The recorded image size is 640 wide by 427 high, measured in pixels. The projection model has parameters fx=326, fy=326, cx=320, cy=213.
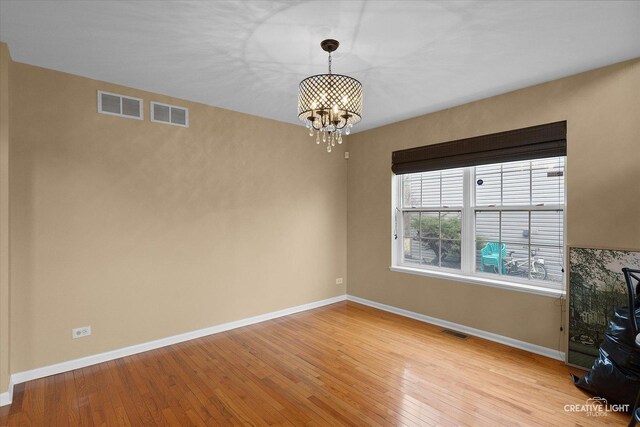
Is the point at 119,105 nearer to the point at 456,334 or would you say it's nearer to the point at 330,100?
the point at 330,100

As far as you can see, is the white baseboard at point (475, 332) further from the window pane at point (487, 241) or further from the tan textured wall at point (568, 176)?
the window pane at point (487, 241)

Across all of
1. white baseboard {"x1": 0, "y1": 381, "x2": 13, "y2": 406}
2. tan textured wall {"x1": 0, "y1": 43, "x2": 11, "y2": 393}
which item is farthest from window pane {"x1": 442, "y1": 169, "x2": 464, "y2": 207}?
white baseboard {"x1": 0, "y1": 381, "x2": 13, "y2": 406}

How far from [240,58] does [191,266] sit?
7.61 ft

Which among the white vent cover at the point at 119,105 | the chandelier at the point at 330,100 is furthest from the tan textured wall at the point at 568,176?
the white vent cover at the point at 119,105

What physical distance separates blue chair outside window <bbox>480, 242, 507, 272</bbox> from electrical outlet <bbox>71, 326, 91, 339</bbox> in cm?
425

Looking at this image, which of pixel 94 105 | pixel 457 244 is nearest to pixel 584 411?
pixel 457 244

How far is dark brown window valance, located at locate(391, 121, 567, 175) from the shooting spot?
128 inches

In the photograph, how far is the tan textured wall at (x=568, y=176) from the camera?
9.30ft

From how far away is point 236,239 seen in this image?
4.15m

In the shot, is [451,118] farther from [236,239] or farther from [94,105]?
[94,105]

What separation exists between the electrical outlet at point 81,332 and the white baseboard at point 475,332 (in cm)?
354

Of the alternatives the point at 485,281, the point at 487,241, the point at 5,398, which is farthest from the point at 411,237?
Answer: the point at 5,398

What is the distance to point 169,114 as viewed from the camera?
3623 mm

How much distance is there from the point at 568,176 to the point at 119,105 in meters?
4.49
